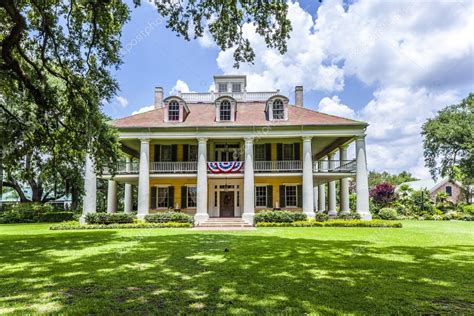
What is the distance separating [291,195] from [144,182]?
10936 millimetres

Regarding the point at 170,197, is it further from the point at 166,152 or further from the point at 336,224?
the point at 336,224

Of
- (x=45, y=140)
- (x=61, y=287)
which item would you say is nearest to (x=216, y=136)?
(x=45, y=140)

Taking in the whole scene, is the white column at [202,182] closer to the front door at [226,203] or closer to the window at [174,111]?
the front door at [226,203]

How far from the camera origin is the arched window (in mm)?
23641

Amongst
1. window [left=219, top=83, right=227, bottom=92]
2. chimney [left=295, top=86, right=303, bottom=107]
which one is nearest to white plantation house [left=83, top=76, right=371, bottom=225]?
chimney [left=295, top=86, right=303, bottom=107]

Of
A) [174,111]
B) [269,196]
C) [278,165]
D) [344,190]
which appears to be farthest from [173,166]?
[344,190]

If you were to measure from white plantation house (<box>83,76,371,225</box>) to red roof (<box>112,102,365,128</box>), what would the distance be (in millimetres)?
66

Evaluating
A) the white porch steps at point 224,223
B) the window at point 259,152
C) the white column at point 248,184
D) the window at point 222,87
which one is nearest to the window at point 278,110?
the window at point 259,152

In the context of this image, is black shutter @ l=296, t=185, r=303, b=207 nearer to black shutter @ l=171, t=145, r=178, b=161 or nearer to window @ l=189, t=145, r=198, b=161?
window @ l=189, t=145, r=198, b=161

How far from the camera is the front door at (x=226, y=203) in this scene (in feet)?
81.3

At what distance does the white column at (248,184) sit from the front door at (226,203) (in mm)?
2840

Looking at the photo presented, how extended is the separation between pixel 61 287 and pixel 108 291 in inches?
36.5

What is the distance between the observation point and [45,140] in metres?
12.8

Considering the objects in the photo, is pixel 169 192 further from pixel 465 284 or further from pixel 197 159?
pixel 465 284
